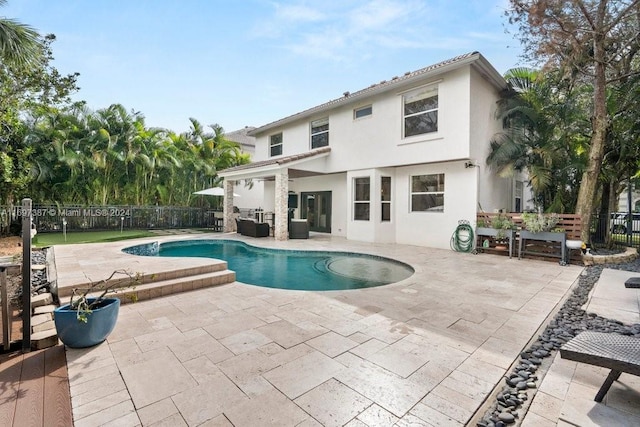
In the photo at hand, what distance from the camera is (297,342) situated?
3645 millimetres

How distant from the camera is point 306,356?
3.30 metres

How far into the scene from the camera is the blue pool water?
7.34 metres

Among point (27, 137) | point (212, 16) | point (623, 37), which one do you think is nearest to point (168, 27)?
point (212, 16)

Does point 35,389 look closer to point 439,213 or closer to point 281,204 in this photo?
point 281,204

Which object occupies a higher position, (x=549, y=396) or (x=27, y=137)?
(x=27, y=137)

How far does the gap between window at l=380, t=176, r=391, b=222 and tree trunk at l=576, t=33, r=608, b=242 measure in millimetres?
6200

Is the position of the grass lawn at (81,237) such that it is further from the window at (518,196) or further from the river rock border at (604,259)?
the window at (518,196)

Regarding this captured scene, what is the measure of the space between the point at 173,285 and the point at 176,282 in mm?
92

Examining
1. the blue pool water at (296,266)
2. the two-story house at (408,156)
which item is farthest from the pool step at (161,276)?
the two-story house at (408,156)

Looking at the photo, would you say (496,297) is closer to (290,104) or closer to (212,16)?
(212,16)

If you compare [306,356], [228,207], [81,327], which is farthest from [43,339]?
[228,207]

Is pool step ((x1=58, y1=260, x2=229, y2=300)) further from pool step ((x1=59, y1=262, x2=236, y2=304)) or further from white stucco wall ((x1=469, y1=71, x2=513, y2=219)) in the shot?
white stucco wall ((x1=469, y1=71, x2=513, y2=219))

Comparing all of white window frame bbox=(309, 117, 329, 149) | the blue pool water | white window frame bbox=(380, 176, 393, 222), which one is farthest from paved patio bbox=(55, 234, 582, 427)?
white window frame bbox=(309, 117, 329, 149)

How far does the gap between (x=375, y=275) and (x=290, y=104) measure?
1462 cm
